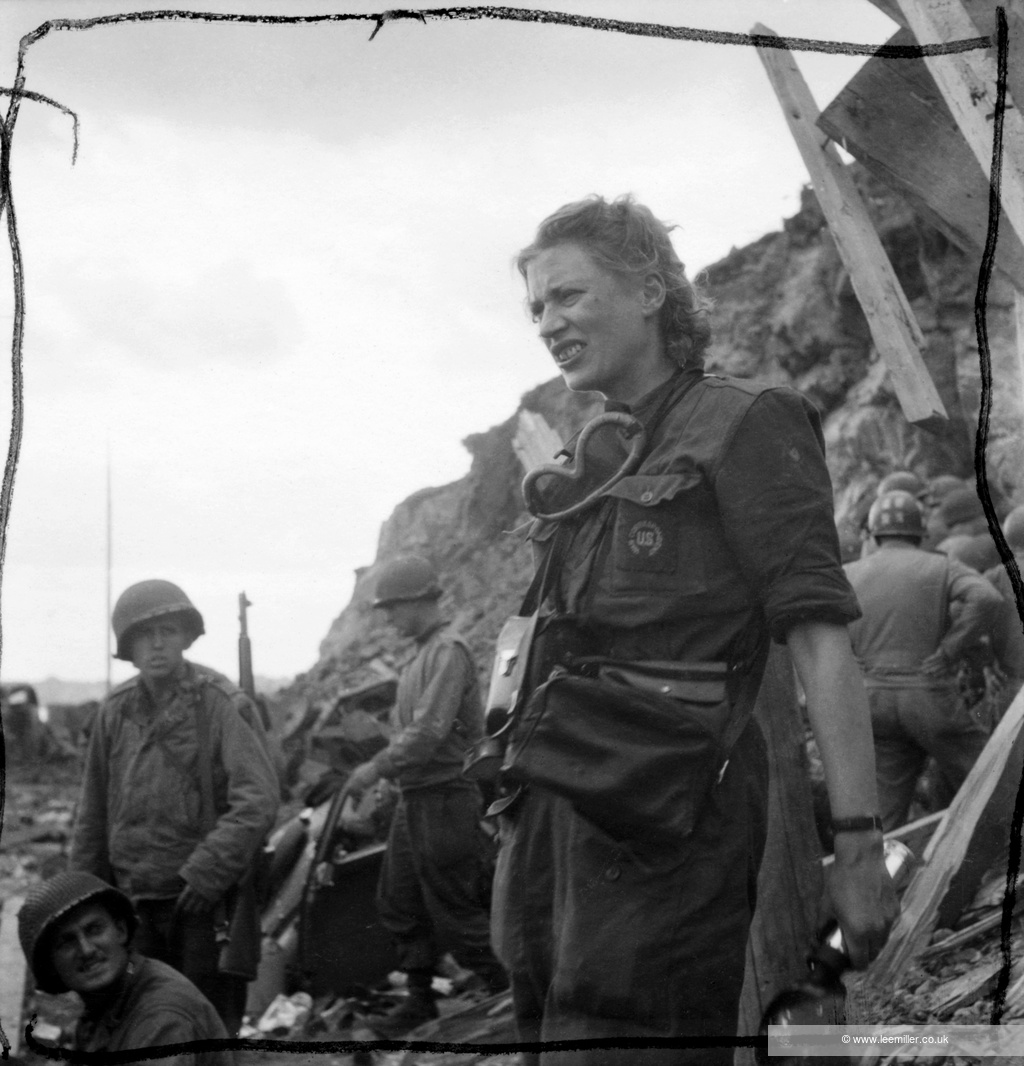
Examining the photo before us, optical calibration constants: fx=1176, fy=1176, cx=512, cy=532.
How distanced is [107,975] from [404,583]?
2.43 m

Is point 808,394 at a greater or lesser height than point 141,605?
greater

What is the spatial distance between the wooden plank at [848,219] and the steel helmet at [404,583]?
219 cm

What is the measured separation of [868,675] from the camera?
5027 millimetres

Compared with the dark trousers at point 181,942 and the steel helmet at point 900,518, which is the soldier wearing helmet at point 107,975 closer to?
the dark trousers at point 181,942

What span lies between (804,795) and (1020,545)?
2.76 meters

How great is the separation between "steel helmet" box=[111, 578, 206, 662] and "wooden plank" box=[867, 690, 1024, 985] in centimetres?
250

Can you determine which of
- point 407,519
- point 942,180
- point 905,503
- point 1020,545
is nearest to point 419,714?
point 905,503

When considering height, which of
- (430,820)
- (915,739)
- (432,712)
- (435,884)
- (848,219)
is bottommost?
(435,884)

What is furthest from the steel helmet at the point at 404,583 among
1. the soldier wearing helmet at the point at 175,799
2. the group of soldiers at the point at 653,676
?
the group of soldiers at the point at 653,676

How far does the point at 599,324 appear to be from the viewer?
220 cm

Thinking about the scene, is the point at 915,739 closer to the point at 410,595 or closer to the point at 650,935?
the point at 410,595

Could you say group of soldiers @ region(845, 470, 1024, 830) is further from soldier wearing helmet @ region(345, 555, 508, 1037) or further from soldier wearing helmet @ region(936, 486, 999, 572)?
soldier wearing helmet @ region(345, 555, 508, 1037)

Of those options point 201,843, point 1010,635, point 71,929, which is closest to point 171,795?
point 201,843

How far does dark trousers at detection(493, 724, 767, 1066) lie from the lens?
1.91 meters
